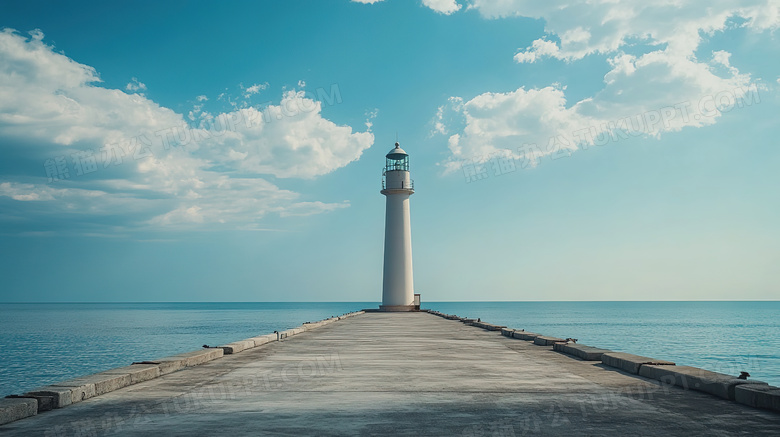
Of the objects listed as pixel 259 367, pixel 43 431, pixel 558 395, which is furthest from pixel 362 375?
pixel 43 431

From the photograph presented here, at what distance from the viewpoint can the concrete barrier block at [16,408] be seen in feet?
20.3

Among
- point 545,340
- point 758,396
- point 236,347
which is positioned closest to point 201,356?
point 236,347

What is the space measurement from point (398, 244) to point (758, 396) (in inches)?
1388

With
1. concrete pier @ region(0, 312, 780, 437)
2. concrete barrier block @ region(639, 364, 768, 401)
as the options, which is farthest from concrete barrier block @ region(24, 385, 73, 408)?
concrete barrier block @ region(639, 364, 768, 401)

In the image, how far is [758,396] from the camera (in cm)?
698

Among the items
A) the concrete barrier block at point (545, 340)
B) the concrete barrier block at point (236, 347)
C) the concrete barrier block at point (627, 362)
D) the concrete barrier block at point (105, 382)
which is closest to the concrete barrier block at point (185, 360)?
the concrete barrier block at point (236, 347)

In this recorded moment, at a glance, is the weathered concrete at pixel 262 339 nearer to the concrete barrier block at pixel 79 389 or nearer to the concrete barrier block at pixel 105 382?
the concrete barrier block at pixel 105 382

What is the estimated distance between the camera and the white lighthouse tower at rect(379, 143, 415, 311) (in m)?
42.0

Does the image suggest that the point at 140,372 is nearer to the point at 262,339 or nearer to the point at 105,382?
the point at 105,382

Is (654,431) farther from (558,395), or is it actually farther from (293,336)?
(293,336)

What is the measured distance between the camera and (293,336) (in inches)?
779

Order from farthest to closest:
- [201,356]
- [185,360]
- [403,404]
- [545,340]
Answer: [545,340] → [201,356] → [185,360] → [403,404]

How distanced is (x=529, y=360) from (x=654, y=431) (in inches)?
252

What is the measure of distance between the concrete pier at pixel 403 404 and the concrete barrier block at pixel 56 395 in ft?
0.45
